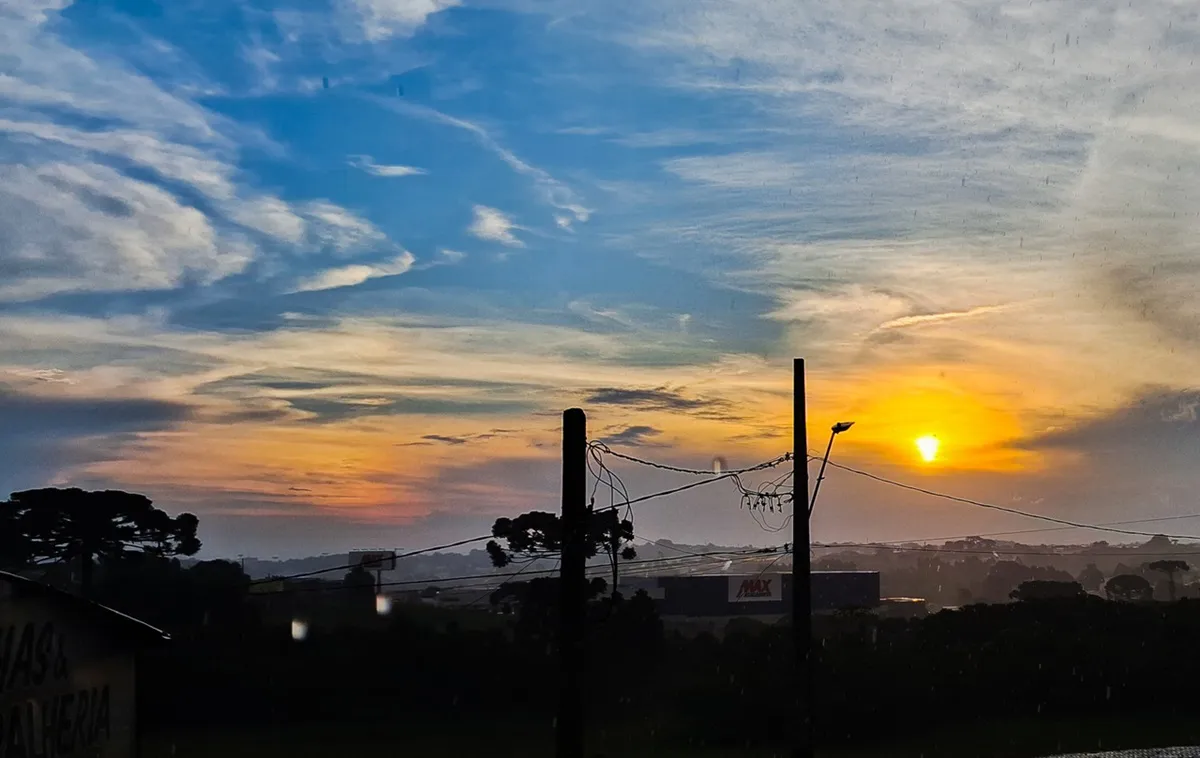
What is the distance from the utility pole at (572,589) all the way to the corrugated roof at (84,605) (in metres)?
8.68

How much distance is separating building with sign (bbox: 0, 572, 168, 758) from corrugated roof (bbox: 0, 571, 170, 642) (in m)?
0.02

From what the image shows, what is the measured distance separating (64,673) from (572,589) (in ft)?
31.3

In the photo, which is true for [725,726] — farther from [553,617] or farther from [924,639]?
[924,639]

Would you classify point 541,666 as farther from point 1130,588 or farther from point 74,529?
point 1130,588

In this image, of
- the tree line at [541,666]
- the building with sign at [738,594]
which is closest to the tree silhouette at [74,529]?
the tree line at [541,666]

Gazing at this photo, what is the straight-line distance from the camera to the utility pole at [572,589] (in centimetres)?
2006

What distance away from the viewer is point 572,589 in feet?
67.6

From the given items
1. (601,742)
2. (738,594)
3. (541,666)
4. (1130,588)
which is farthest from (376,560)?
(1130,588)

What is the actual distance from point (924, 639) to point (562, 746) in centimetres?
7313

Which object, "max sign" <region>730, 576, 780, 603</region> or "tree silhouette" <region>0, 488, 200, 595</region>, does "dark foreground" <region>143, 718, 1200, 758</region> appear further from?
"max sign" <region>730, 576, 780, 603</region>

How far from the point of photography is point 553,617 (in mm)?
81312

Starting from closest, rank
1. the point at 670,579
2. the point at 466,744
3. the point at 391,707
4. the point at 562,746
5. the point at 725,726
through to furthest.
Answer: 1. the point at 562,746
2. the point at 466,744
3. the point at 725,726
4. the point at 391,707
5. the point at 670,579

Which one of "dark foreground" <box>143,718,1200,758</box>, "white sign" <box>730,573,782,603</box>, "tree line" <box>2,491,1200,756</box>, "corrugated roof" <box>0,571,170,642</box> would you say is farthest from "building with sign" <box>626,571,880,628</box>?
"corrugated roof" <box>0,571,170,642</box>

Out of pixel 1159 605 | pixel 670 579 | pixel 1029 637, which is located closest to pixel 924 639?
pixel 1029 637
